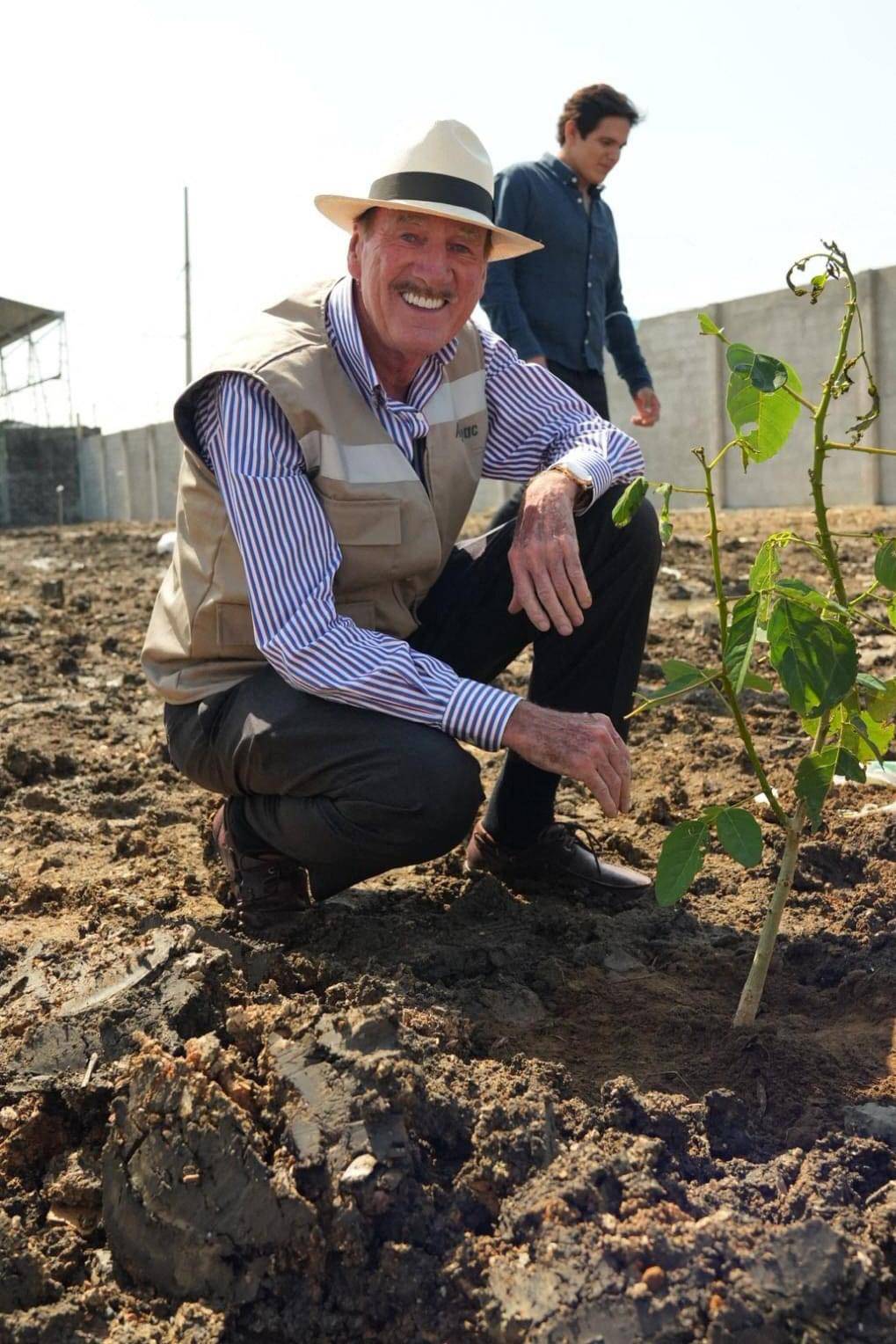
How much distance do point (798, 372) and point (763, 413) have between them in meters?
13.0

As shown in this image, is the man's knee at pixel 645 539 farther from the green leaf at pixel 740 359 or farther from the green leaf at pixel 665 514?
the green leaf at pixel 740 359

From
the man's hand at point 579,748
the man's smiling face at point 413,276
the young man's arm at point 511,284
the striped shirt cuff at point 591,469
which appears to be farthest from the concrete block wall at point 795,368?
the man's hand at point 579,748

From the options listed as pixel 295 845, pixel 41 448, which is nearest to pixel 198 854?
pixel 295 845

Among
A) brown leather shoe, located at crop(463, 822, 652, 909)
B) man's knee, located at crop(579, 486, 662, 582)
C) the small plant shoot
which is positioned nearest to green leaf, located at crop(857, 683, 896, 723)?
the small plant shoot

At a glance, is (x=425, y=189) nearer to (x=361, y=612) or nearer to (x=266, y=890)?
(x=361, y=612)

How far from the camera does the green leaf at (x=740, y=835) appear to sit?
1.86 m

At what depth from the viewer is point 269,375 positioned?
8.16 ft

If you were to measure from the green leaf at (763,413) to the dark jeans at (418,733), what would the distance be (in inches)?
35.9

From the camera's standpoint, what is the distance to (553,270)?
16.7 ft

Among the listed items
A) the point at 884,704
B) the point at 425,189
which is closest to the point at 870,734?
the point at 884,704

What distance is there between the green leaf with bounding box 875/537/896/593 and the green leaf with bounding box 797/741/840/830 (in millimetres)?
286

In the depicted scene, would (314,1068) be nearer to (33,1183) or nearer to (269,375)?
(33,1183)

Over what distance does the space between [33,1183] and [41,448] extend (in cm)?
3232

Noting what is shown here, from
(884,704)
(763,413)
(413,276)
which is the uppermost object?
(413,276)
